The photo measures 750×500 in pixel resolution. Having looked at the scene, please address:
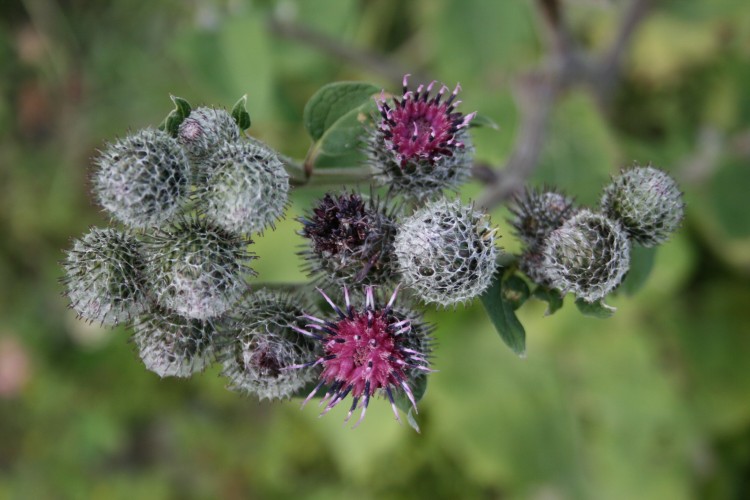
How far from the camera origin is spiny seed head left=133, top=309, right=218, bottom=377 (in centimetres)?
231

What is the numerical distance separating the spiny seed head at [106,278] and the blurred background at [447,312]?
2.09 m

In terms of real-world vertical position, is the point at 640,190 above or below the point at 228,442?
above

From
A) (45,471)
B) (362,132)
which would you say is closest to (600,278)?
(362,132)

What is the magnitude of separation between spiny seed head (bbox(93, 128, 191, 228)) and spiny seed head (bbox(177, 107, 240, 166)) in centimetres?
6

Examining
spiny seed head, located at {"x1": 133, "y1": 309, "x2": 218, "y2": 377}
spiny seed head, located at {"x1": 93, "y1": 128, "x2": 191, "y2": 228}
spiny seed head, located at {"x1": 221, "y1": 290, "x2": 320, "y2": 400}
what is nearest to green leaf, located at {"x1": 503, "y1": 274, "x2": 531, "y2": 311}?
spiny seed head, located at {"x1": 221, "y1": 290, "x2": 320, "y2": 400}

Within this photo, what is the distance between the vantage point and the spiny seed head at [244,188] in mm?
2148

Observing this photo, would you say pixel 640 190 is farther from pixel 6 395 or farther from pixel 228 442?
pixel 6 395

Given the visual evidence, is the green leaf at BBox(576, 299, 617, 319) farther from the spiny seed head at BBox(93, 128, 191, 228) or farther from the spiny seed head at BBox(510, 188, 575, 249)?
the spiny seed head at BBox(93, 128, 191, 228)

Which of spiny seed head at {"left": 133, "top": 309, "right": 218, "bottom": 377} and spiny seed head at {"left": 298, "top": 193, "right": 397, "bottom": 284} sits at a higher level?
spiny seed head at {"left": 298, "top": 193, "right": 397, "bottom": 284}

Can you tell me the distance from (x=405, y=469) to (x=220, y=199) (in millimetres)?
4198

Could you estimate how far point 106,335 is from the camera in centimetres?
656

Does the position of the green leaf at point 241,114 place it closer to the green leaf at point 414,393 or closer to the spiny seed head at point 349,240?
the spiny seed head at point 349,240

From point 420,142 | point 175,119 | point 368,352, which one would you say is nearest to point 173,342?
point 368,352

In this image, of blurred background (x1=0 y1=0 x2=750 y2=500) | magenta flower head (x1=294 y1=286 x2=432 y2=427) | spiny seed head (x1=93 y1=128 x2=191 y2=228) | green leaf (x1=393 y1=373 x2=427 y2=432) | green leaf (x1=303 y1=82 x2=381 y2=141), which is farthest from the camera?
blurred background (x1=0 y1=0 x2=750 y2=500)
